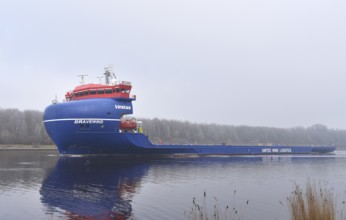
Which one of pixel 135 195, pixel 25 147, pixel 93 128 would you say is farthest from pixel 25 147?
pixel 135 195

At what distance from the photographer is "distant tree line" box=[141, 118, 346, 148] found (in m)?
116

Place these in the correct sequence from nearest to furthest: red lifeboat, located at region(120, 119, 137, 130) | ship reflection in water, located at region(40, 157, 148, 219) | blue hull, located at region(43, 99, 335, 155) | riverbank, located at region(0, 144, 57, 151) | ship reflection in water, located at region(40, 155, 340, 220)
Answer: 1. ship reflection in water, located at region(40, 157, 148, 219)
2. ship reflection in water, located at region(40, 155, 340, 220)
3. blue hull, located at region(43, 99, 335, 155)
4. red lifeboat, located at region(120, 119, 137, 130)
5. riverbank, located at region(0, 144, 57, 151)

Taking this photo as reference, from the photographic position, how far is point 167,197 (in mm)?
18000

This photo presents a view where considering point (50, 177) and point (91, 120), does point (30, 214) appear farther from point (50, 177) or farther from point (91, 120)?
point (91, 120)

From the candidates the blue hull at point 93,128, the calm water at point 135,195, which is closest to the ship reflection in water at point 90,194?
the calm water at point 135,195

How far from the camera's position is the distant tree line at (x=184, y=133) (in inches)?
3713

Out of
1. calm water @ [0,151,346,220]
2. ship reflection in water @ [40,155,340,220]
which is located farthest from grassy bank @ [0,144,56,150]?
ship reflection in water @ [40,155,340,220]

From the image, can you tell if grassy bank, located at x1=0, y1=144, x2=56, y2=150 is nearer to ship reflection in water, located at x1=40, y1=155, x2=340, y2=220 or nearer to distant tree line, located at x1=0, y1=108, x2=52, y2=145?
distant tree line, located at x1=0, y1=108, x2=52, y2=145

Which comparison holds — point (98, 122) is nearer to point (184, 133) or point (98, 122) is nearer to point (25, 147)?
point (25, 147)

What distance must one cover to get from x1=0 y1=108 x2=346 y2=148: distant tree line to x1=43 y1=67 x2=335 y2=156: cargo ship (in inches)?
1107

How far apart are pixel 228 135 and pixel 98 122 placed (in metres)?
99.1

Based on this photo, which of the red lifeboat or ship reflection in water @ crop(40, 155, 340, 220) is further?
the red lifeboat

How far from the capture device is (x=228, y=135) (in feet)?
443

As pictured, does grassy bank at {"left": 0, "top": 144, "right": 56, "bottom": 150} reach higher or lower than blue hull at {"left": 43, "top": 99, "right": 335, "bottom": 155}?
lower
